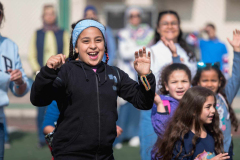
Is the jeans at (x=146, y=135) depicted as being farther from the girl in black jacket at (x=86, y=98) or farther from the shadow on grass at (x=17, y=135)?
the shadow on grass at (x=17, y=135)

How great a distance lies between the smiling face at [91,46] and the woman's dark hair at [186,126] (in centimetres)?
88

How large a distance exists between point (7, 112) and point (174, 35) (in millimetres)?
5406

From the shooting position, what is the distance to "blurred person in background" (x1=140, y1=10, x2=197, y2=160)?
156 inches

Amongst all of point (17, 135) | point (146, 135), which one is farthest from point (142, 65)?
point (17, 135)

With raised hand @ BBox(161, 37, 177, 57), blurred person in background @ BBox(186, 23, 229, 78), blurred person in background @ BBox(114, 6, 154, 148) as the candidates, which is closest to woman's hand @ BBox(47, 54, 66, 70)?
raised hand @ BBox(161, 37, 177, 57)

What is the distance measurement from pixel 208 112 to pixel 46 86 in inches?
55.0

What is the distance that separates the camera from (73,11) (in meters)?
9.46

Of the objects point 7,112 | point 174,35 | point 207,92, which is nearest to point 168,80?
point 207,92

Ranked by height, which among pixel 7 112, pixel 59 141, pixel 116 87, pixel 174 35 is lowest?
pixel 7 112

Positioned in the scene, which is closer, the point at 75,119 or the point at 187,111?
the point at 75,119

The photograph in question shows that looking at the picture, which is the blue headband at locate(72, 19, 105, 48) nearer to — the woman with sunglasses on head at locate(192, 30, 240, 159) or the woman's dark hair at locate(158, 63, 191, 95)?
the woman's dark hair at locate(158, 63, 191, 95)

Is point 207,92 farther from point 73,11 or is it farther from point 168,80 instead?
point 73,11

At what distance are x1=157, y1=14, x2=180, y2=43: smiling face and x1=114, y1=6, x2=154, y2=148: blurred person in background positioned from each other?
2.03 metres

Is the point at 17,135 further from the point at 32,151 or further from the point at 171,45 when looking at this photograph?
the point at 171,45
